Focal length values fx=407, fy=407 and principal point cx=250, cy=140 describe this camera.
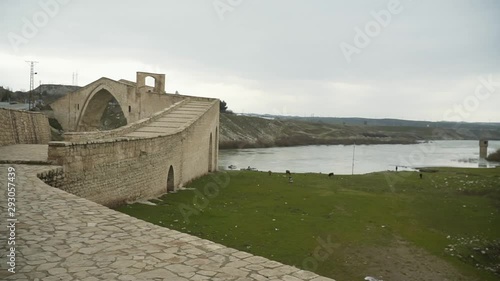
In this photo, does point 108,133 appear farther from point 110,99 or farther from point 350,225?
point 110,99

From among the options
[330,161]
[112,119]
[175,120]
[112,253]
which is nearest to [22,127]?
[175,120]

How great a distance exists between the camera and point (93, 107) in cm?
3928

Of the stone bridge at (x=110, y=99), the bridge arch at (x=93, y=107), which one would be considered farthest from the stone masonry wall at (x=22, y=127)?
the bridge arch at (x=93, y=107)

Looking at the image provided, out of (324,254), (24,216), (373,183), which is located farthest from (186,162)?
(24,216)

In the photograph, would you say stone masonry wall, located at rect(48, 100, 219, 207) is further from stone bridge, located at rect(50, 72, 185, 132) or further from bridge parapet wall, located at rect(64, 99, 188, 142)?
stone bridge, located at rect(50, 72, 185, 132)

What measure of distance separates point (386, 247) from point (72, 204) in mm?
8071

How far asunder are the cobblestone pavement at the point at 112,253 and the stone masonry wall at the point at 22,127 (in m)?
11.0

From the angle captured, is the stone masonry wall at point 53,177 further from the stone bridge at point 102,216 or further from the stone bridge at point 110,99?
the stone bridge at point 110,99

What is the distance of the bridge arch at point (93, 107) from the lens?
36.7 meters

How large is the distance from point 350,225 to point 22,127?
46.6 ft

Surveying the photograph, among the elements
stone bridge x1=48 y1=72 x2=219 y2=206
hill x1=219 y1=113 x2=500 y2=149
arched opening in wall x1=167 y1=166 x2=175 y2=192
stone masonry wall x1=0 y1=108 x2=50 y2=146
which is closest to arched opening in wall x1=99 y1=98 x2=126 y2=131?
hill x1=219 y1=113 x2=500 y2=149

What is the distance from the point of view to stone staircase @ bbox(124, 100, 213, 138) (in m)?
17.3

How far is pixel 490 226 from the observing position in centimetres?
1348

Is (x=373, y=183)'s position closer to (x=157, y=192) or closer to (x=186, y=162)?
(x=186, y=162)
